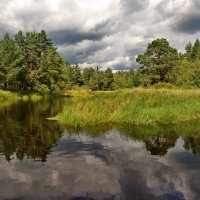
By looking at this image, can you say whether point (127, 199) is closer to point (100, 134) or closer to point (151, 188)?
point (151, 188)

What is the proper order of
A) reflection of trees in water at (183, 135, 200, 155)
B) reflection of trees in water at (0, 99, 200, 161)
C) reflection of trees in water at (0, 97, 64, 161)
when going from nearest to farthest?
reflection of trees in water at (0, 97, 64, 161)
reflection of trees in water at (183, 135, 200, 155)
reflection of trees in water at (0, 99, 200, 161)

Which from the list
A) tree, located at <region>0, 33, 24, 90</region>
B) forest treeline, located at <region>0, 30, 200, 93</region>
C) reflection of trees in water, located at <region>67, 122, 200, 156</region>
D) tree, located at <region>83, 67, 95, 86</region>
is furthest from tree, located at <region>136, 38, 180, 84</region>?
reflection of trees in water, located at <region>67, 122, 200, 156</region>

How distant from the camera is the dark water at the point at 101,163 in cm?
1126

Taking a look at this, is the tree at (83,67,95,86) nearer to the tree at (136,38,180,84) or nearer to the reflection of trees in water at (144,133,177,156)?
the tree at (136,38,180,84)

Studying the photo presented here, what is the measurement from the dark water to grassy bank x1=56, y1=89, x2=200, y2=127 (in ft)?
6.88

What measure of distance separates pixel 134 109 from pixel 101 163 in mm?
11938

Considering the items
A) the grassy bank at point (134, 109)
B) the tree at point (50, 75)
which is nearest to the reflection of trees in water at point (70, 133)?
the grassy bank at point (134, 109)

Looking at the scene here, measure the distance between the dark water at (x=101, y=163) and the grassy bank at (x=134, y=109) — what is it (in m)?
2.10

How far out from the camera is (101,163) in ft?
48.5

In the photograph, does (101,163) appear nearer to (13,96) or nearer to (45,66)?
(13,96)

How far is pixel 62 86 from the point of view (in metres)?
89.6

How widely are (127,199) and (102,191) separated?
1.14 meters

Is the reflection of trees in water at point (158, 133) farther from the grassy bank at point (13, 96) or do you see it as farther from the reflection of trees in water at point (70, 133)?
the grassy bank at point (13, 96)

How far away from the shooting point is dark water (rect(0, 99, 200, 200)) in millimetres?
11258
